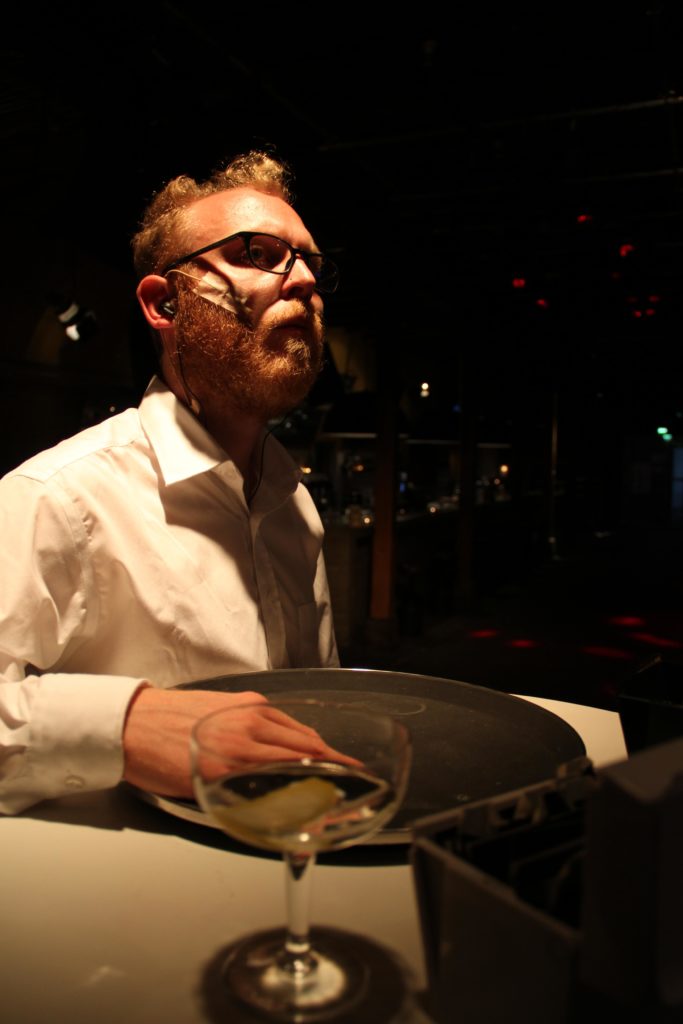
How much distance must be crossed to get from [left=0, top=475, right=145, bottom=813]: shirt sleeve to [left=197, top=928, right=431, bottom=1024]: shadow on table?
350 mm

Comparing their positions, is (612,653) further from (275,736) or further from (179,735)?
(275,736)

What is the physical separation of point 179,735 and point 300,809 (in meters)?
0.35

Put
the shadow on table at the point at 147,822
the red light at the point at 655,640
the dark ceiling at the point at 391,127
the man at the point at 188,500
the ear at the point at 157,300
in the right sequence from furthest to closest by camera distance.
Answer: the red light at the point at 655,640, the dark ceiling at the point at 391,127, the ear at the point at 157,300, the man at the point at 188,500, the shadow on table at the point at 147,822

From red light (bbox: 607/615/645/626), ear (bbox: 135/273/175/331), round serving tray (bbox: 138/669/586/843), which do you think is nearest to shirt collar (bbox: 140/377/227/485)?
ear (bbox: 135/273/175/331)

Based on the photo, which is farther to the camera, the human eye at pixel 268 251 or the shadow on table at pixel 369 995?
the human eye at pixel 268 251

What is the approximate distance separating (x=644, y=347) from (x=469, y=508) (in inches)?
240

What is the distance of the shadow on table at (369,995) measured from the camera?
58 cm

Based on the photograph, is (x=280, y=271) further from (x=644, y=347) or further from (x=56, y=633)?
(x=644, y=347)

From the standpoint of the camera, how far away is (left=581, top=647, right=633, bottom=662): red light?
6.12 metres

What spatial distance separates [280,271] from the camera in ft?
5.13

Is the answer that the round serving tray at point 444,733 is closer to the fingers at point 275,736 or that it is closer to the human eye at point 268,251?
the fingers at point 275,736

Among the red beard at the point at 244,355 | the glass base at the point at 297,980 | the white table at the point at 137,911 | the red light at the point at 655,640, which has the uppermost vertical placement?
the red beard at the point at 244,355

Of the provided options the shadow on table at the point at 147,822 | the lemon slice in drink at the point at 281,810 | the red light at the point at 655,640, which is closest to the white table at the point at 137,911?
the shadow on table at the point at 147,822

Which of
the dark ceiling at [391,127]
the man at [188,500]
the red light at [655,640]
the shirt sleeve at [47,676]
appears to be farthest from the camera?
the red light at [655,640]
